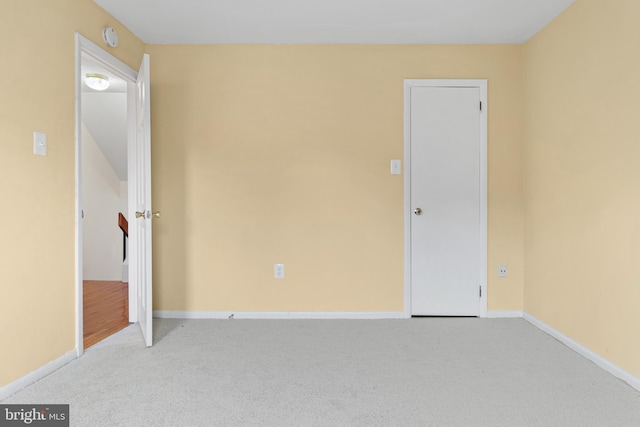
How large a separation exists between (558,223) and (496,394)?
1.40 m

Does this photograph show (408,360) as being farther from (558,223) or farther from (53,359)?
(53,359)

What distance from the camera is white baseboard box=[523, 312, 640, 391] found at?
201 cm

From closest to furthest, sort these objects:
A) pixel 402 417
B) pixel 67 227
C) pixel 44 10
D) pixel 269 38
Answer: pixel 402 417, pixel 44 10, pixel 67 227, pixel 269 38

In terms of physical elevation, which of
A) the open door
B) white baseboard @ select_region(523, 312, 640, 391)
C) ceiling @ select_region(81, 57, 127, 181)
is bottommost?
white baseboard @ select_region(523, 312, 640, 391)

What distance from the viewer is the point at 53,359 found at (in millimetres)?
2143

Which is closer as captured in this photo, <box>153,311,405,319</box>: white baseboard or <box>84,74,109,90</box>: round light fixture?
<box>153,311,405,319</box>: white baseboard

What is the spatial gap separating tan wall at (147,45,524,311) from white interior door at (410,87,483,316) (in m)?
0.14

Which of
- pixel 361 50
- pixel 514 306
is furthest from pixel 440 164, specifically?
pixel 514 306

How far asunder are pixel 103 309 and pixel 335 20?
3187mm

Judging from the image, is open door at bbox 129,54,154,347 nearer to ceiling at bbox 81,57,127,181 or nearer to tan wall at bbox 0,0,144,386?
tan wall at bbox 0,0,144,386

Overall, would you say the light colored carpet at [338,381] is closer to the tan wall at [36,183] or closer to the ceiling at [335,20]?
the tan wall at [36,183]

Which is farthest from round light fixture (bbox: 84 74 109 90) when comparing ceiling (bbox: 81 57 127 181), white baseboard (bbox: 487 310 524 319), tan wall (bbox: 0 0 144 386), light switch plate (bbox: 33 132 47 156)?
white baseboard (bbox: 487 310 524 319)

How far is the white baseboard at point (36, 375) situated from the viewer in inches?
72.9

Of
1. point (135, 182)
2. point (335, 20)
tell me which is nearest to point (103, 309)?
point (135, 182)
